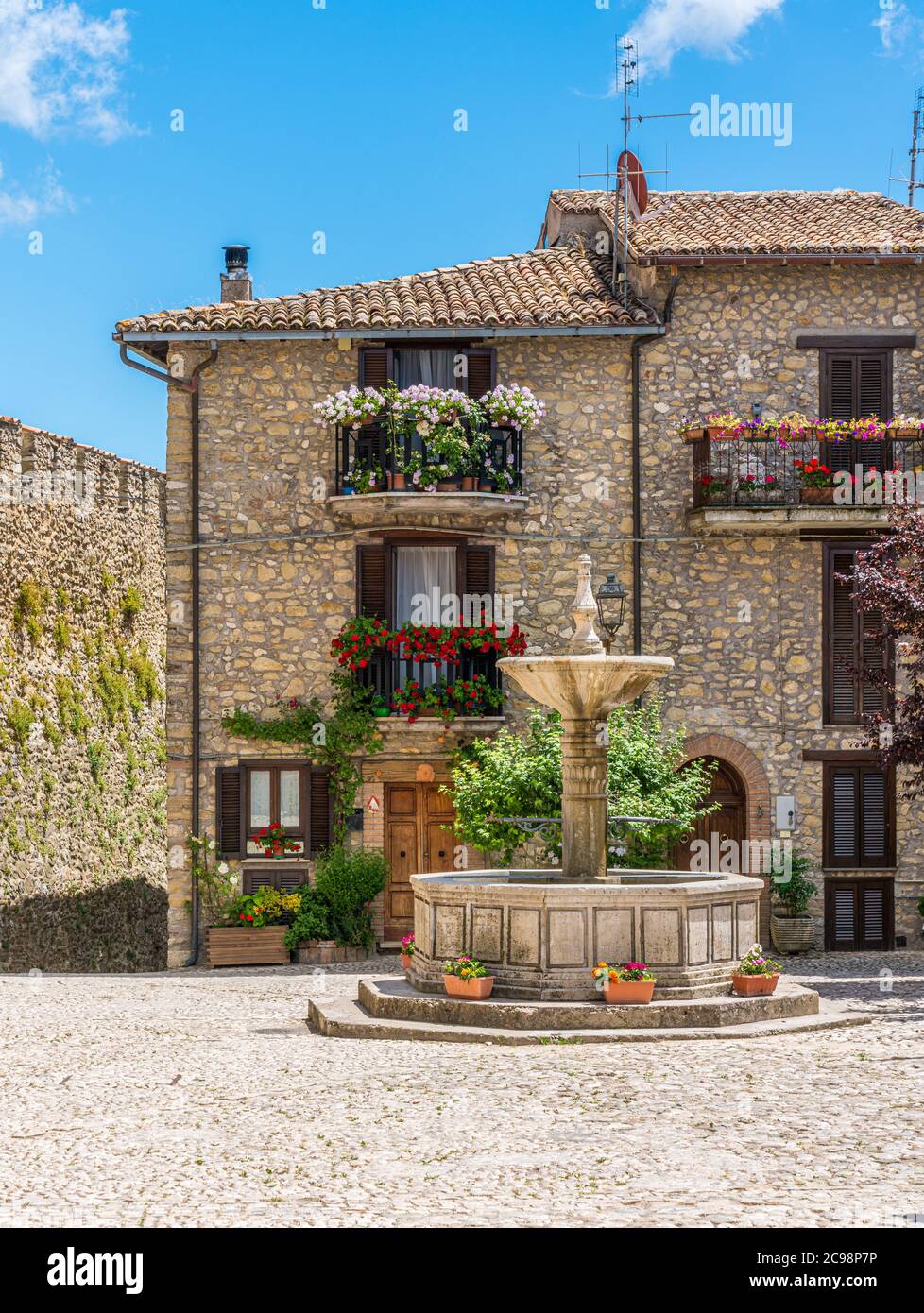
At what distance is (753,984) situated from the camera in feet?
41.1

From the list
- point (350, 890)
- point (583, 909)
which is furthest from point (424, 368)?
point (583, 909)

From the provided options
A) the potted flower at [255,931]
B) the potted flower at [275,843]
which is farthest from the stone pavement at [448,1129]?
the potted flower at [275,843]

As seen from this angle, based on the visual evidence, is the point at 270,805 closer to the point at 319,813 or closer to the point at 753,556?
the point at 319,813

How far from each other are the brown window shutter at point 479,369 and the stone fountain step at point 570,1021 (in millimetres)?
9830

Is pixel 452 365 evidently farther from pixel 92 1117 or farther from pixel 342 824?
pixel 92 1117

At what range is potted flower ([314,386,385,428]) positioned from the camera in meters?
19.5

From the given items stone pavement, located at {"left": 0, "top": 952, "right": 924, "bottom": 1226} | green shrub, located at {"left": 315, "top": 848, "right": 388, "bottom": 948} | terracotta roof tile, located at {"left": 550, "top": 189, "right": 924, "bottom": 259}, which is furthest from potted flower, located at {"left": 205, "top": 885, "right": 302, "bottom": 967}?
terracotta roof tile, located at {"left": 550, "top": 189, "right": 924, "bottom": 259}

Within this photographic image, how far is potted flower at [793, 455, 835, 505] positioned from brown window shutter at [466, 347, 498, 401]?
389 cm

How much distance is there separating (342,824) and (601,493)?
17.0ft

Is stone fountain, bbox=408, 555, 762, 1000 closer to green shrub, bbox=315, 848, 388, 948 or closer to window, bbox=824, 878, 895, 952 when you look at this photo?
green shrub, bbox=315, 848, 388, 948

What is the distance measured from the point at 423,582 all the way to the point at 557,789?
3.82m

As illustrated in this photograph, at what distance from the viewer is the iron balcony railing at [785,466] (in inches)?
779

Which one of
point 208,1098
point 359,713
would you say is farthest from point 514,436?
point 208,1098

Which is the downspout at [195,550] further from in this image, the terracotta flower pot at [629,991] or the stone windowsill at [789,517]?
the terracotta flower pot at [629,991]
